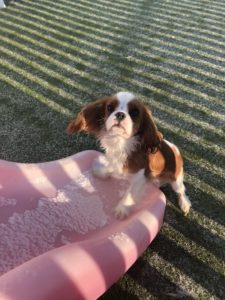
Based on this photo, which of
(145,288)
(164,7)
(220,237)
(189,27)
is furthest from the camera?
(164,7)

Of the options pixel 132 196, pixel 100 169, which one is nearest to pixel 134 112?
pixel 132 196

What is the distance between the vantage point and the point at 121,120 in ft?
7.09

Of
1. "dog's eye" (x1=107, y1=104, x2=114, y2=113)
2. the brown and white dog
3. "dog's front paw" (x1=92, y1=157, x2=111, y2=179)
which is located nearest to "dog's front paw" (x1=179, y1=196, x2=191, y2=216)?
the brown and white dog

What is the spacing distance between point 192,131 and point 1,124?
1.90 meters

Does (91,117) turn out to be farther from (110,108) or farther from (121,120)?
(121,120)

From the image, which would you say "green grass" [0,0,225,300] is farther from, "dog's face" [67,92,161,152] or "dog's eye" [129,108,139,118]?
"dog's eye" [129,108,139,118]

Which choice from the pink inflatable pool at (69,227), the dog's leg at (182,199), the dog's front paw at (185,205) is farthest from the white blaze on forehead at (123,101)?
the dog's front paw at (185,205)

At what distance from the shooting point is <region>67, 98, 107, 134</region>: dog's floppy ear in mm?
2359

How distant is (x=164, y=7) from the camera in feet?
19.3

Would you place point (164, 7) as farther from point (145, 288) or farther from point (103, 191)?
point (145, 288)

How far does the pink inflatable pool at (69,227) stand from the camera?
1.86m

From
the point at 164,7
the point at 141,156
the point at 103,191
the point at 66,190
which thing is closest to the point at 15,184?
the point at 66,190

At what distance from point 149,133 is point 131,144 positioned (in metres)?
0.17

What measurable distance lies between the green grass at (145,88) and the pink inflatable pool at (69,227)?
0.33 metres
